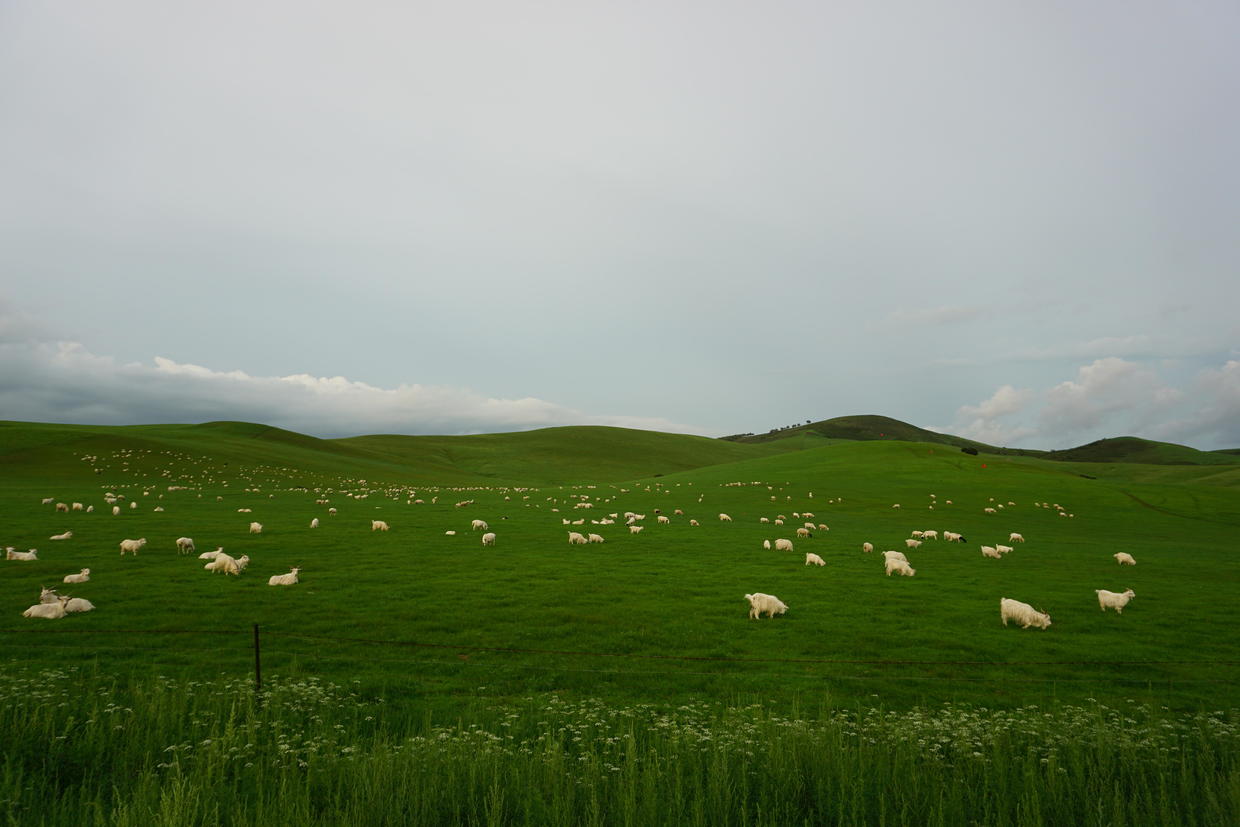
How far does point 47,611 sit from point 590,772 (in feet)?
57.3

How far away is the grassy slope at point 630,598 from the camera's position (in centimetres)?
1332

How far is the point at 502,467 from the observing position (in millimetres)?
123000

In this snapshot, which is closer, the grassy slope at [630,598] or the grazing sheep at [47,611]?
the grassy slope at [630,598]

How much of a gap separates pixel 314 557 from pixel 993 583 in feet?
95.2

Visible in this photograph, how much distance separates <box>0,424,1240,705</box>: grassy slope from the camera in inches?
524

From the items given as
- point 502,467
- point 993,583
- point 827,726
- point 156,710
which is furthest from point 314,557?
point 502,467

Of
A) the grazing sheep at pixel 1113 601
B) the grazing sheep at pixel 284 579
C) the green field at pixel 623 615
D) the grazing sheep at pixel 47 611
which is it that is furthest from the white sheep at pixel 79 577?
the grazing sheep at pixel 1113 601

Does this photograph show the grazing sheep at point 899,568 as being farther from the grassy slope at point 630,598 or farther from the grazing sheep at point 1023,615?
the grazing sheep at point 1023,615

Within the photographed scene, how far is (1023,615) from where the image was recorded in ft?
57.6

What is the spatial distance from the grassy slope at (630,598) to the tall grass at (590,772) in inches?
117

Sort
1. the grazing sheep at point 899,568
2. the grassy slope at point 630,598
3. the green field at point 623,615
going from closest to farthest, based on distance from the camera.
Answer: the green field at point 623,615, the grassy slope at point 630,598, the grazing sheep at point 899,568

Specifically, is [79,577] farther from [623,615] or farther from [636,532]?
[636,532]

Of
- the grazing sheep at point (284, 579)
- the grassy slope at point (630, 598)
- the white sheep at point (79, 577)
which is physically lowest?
the grassy slope at point (630, 598)

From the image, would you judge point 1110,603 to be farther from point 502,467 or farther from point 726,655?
point 502,467
